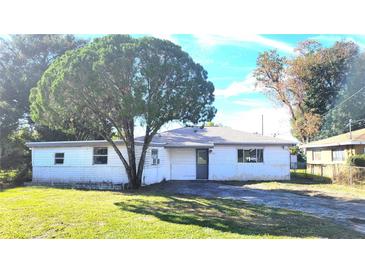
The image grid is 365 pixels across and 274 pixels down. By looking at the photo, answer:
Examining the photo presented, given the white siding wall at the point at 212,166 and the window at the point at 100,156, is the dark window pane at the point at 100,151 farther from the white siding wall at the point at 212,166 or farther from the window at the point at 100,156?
the white siding wall at the point at 212,166

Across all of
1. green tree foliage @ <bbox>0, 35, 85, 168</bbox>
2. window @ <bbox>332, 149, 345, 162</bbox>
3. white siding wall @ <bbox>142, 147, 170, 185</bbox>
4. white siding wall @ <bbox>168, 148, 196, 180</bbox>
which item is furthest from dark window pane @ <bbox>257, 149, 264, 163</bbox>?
green tree foliage @ <bbox>0, 35, 85, 168</bbox>

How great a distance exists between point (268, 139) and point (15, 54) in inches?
681

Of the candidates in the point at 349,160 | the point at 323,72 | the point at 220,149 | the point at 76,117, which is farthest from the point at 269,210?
the point at 323,72

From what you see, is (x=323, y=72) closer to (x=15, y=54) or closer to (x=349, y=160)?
(x=349, y=160)

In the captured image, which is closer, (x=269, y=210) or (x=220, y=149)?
(x=269, y=210)

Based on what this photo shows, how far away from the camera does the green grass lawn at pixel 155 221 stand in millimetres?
6301

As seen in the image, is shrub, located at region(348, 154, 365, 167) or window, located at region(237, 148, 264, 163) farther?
window, located at region(237, 148, 264, 163)

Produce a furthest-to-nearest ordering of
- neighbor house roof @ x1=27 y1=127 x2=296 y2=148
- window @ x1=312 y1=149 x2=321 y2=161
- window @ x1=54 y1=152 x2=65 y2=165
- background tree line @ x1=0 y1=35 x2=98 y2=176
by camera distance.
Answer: window @ x1=312 y1=149 x2=321 y2=161 → background tree line @ x1=0 y1=35 x2=98 y2=176 → neighbor house roof @ x1=27 y1=127 x2=296 y2=148 → window @ x1=54 y1=152 x2=65 y2=165

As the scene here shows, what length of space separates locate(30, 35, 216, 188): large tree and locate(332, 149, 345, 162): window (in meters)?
12.0

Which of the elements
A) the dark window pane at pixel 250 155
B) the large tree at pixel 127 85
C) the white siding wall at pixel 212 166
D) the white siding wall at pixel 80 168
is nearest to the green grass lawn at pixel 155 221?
the large tree at pixel 127 85

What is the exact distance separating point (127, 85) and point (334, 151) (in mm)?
16235

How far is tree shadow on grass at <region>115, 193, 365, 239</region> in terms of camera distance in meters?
6.47

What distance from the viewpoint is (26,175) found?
64.7 feet

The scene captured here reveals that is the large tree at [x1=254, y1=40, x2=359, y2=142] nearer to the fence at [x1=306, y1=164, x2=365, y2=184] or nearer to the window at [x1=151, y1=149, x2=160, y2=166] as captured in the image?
the fence at [x1=306, y1=164, x2=365, y2=184]
